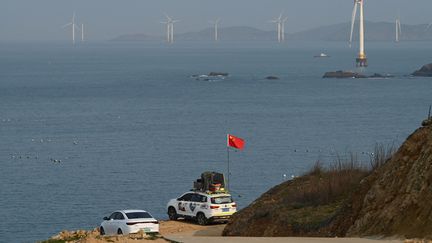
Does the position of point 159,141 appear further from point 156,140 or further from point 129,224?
point 129,224

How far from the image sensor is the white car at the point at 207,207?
4253cm

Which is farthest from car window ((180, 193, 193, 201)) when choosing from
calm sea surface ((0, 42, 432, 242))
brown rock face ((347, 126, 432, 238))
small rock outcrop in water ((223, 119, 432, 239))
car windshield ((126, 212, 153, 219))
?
calm sea surface ((0, 42, 432, 242))

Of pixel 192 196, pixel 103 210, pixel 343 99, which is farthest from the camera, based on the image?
pixel 343 99

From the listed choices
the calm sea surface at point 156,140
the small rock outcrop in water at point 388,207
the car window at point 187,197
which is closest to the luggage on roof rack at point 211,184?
the car window at point 187,197

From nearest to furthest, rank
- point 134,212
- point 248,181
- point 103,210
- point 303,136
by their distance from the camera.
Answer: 1. point 134,212
2. point 103,210
3. point 248,181
4. point 303,136

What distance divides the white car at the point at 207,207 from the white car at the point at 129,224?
14.2ft

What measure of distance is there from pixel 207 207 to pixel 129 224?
552cm

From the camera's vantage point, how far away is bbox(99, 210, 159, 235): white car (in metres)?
37.7

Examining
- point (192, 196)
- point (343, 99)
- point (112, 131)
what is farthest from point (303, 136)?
point (192, 196)

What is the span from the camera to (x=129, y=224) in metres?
37.8

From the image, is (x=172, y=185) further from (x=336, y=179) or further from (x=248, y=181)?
(x=336, y=179)

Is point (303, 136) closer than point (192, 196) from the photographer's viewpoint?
No

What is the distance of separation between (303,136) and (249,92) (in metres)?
75.6

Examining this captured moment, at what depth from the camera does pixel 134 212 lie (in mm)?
38781
